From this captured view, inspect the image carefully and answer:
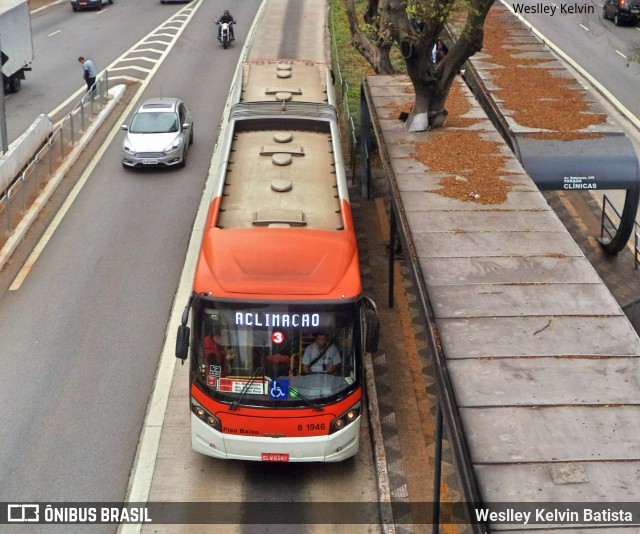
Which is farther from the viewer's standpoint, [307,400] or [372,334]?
[372,334]

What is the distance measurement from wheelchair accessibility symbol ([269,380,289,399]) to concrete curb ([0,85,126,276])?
33.6 feet

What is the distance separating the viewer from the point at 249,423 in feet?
42.4

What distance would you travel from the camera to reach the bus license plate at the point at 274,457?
13117 millimetres

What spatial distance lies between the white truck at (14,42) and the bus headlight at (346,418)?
83.8 ft

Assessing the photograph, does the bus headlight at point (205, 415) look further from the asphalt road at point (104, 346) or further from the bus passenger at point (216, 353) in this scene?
the asphalt road at point (104, 346)

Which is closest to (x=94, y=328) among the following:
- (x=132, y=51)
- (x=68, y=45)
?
(x=132, y=51)

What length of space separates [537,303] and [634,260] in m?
11.3

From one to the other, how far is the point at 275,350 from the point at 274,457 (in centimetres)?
162

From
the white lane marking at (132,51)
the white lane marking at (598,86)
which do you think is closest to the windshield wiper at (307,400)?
the white lane marking at (598,86)

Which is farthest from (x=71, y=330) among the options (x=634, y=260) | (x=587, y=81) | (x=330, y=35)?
(x=330, y=35)

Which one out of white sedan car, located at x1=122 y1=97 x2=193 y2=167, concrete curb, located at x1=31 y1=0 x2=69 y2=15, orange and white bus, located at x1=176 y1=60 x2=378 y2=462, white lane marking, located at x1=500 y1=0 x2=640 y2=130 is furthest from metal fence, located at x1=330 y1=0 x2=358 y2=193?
concrete curb, located at x1=31 y1=0 x2=69 y2=15

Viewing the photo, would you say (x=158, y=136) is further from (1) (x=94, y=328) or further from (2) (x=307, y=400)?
(2) (x=307, y=400)

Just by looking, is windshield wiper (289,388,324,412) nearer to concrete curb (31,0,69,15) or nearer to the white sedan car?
the white sedan car

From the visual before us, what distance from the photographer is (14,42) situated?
35750 mm
